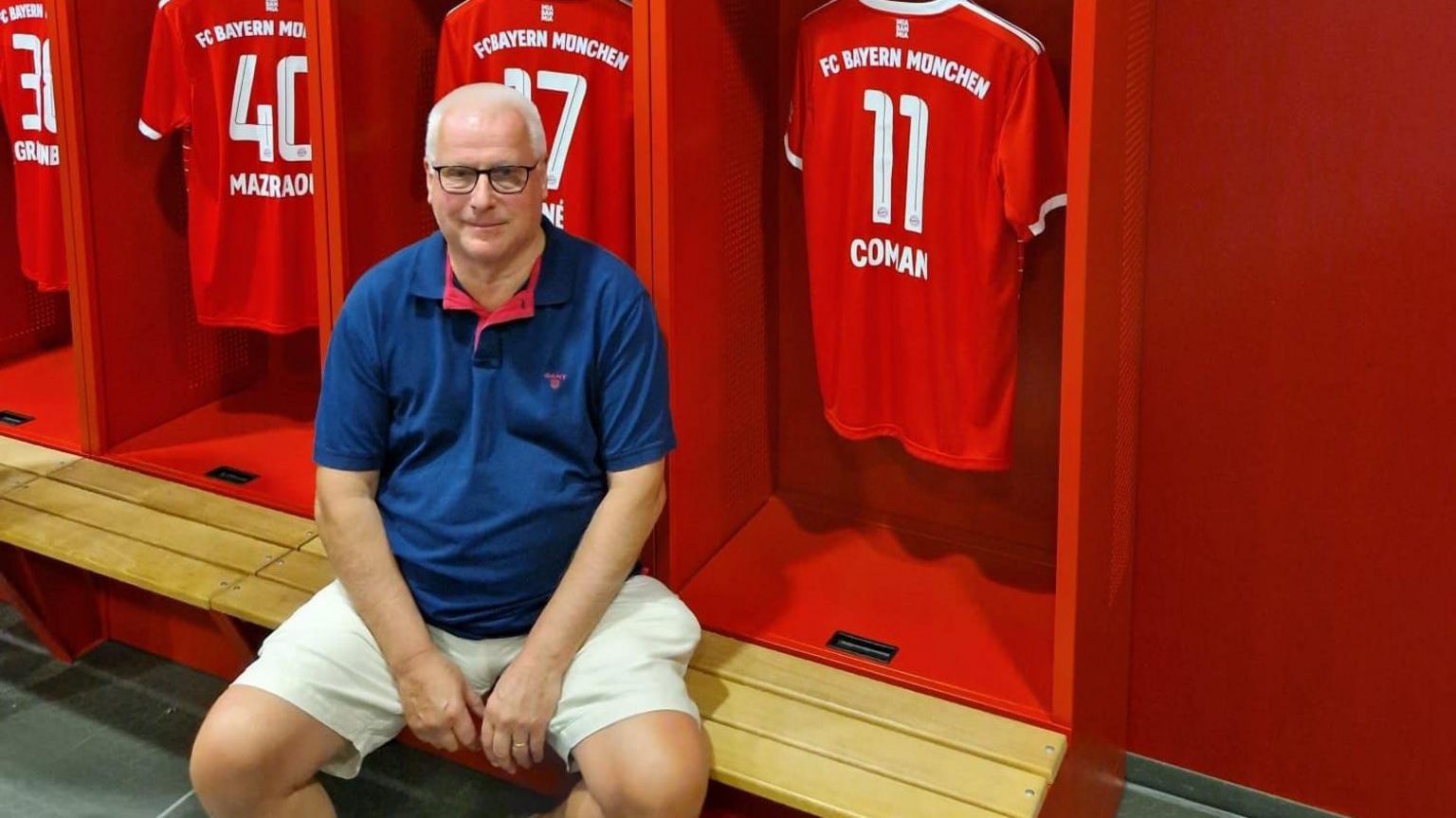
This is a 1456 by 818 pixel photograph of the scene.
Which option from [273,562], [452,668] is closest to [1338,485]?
[452,668]

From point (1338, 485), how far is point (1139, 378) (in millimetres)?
378

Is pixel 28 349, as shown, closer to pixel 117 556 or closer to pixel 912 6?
pixel 117 556

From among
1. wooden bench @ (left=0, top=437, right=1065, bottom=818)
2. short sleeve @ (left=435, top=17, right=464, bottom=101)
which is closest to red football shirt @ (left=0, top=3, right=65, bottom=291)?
wooden bench @ (left=0, top=437, right=1065, bottom=818)

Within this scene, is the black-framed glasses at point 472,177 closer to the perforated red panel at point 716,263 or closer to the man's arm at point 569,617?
the perforated red panel at point 716,263

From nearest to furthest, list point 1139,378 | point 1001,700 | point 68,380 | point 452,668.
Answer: point 452,668, point 1001,700, point 1139,378, point 68,380

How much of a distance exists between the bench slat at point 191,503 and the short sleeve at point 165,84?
0.75 metres

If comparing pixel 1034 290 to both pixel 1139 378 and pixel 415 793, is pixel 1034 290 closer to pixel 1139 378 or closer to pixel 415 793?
pixel 1139 378

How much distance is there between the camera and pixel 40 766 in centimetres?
283

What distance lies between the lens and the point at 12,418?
3.56 meters

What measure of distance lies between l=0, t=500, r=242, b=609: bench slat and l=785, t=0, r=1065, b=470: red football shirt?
123cm

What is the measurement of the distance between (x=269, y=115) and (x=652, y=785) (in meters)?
1.84

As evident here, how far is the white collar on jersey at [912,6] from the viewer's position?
2387 mm

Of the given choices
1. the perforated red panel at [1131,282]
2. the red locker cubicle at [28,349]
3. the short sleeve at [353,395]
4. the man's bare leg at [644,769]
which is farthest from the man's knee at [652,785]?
the red locker cubicle at [28,349]

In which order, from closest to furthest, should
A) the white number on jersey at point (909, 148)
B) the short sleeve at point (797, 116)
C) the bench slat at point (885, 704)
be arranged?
the bench slat at point (885, 704) < the white number on jersey at point (909, 148) < the short sleeve at point (797, 116)
